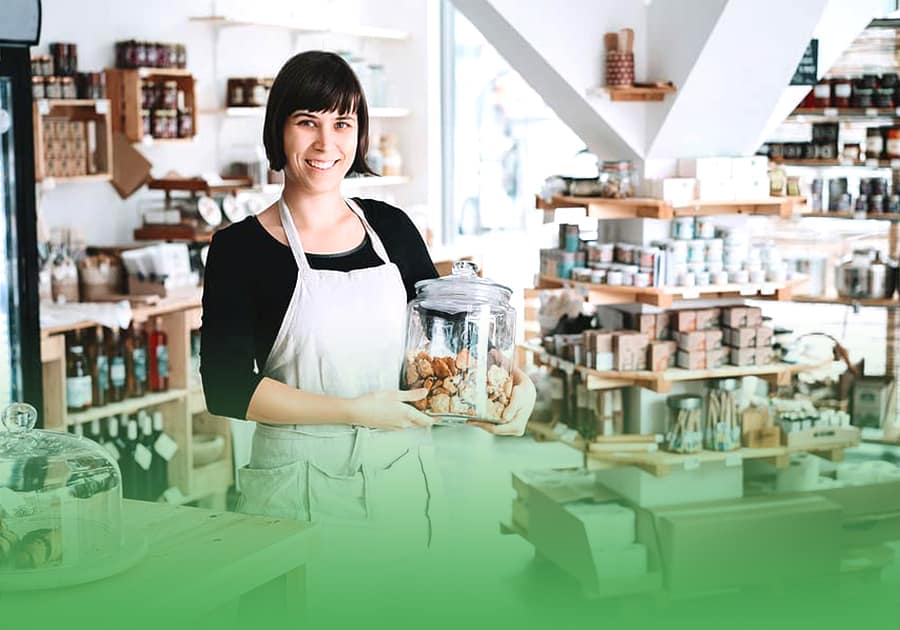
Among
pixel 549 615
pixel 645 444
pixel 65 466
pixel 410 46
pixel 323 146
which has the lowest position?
pixel 549 615

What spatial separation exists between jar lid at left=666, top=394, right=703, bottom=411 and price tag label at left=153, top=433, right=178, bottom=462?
221 cm

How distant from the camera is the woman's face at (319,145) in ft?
8.12

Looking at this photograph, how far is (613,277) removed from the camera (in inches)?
207

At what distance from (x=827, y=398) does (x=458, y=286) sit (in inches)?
188

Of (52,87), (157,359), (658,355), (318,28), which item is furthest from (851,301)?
(52,87)

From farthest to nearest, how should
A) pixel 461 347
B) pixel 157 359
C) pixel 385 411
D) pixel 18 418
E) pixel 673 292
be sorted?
pixel 157 359, pixel 673 292, pixel 461 347, pixel 385 411, pixel 18 418

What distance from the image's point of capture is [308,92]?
2465 millimetres

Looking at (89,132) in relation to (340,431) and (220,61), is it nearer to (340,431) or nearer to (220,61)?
Answer: (220,61)

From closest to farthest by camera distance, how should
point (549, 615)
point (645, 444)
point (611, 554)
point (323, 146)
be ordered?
point (323, 146)
point (549, 615)
point (611, 554)
point (645, 444)

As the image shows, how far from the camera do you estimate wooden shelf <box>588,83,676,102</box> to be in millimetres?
5031

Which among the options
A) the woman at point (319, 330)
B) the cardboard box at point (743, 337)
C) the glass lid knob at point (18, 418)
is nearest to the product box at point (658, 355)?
the cardboard box at point (743, 337)

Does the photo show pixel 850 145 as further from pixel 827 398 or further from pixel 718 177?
pixel 718 177

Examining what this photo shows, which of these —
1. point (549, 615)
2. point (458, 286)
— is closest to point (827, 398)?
point (549, 615)

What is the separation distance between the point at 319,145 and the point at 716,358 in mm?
3192
